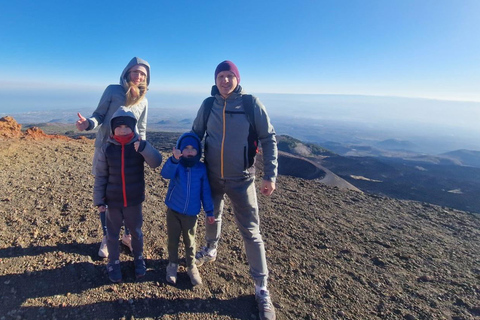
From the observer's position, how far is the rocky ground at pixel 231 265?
7.80 feet

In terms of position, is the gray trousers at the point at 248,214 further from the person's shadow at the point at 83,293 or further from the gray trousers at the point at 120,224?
the gray trousers at the point at 120,224

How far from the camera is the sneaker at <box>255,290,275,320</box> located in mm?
2420

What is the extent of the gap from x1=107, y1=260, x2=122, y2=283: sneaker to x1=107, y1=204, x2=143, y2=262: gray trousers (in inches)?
2.1

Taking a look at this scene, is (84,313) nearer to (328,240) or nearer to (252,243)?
(252,243)

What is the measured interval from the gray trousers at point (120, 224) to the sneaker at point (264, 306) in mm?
1351

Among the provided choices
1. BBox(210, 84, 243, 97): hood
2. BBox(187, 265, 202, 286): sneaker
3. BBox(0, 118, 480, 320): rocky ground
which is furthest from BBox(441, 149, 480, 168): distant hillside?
BBox(187, 265, 202, 286): sneaker

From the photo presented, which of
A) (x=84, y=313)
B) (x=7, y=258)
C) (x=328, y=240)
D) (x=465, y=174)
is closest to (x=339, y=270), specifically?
(x=328, y=240)

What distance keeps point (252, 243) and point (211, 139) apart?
1.14m

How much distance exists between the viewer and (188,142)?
2.43 metres

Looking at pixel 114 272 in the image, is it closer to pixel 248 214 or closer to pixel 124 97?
pixel 248 214

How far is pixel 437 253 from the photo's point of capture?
4.58 m

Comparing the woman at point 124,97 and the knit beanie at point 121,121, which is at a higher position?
the woman at point 124,97

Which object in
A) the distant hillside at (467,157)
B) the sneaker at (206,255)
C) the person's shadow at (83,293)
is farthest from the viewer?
the distant hillside at (467,157)

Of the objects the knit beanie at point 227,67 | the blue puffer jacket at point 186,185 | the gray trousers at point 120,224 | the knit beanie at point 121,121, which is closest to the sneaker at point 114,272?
the gray trousers at point 120,224
